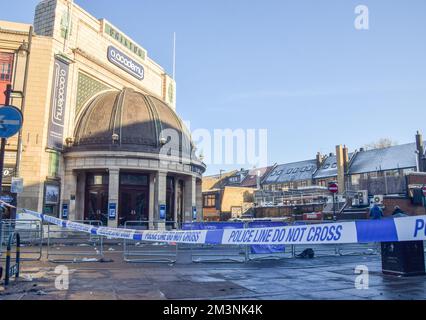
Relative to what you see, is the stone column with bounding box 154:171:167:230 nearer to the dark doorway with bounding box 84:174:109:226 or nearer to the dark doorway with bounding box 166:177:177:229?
the dark doorway with bounding box 166:177:177:229

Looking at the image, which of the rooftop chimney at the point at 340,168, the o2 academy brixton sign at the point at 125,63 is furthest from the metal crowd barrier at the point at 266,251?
the rooftop chimney at the point at 340,168

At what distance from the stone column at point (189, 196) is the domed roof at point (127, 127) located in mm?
2444

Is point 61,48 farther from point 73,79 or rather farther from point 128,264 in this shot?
point 128,264

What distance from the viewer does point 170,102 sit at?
44031 millimetres

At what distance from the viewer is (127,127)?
3067 cm

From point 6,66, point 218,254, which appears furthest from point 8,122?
point 6,66

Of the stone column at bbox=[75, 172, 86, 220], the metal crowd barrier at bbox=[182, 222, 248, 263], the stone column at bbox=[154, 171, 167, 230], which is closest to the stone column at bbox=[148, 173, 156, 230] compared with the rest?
the stone column at bbox=[154, 171, 167, 230]

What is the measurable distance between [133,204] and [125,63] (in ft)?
47.2

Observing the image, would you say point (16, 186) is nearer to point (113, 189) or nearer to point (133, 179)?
point (113, 189)

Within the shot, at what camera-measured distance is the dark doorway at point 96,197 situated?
29.3m

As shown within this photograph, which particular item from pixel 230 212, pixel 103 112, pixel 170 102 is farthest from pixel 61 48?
pixel 230 212

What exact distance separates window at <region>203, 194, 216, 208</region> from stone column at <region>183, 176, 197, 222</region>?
109 feet

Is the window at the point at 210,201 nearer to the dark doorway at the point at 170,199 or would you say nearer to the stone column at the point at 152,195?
the dark doorway at the point at 170,199

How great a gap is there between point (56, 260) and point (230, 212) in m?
52.6
